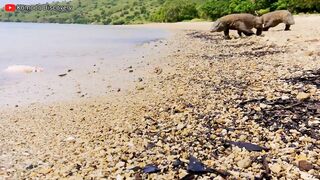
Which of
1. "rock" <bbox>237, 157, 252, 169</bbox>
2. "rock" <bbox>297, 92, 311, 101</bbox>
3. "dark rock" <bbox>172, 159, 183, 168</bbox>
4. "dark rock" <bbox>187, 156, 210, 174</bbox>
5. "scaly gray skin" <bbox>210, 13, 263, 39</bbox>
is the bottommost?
"dark rock" <bbox>172, 159, 183, 168</bbox>

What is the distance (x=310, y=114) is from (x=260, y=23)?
2076 cm

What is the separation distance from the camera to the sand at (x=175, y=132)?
4.96 meters

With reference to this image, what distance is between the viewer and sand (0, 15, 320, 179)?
4.96 metres

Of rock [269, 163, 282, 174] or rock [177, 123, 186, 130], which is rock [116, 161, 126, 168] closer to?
rock [177, 123, 186, 130]

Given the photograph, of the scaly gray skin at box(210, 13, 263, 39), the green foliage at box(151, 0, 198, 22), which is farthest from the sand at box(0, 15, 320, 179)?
the green foliage at box(151, 0, 198, 22)

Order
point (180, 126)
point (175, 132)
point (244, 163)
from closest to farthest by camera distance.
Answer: point (244, 163)
point (175, 132)
point (180, 126)

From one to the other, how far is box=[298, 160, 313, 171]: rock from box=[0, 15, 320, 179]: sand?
1 centimetres

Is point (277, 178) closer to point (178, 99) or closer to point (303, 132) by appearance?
point (303, 132)

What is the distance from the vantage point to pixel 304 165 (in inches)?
184

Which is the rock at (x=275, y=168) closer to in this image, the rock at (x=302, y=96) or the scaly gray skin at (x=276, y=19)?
the rock at (x=302, y=96)

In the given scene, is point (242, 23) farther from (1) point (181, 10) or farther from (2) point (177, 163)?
(1) point (181, 10)

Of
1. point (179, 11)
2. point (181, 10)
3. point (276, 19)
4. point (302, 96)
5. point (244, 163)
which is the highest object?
point (181, 10)

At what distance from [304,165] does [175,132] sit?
229 cm

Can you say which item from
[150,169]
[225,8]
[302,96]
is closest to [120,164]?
[150,169]
